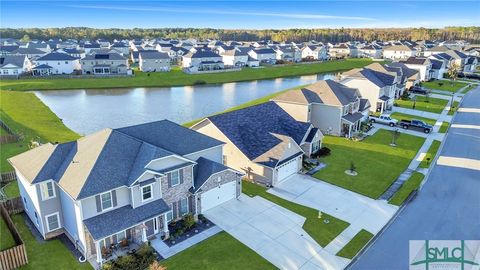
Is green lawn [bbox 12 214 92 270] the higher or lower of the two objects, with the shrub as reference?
lower

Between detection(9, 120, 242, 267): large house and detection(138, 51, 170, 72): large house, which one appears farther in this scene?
detection(138, 51, 170, 72): large house

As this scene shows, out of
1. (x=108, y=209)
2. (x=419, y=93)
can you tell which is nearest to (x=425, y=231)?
(x=108, y=209)

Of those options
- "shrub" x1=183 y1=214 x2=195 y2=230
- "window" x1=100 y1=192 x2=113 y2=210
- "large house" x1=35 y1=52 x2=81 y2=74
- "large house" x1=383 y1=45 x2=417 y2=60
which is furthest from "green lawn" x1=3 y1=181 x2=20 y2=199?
"large house" x1=383 y1=45 x2=417 y2=60

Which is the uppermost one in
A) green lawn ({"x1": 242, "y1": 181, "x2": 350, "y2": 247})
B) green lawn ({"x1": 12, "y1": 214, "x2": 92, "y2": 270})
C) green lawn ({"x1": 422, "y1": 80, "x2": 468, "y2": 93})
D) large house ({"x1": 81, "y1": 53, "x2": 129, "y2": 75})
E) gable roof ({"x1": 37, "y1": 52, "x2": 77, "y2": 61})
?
gable roof ({"x1": 37, "y1": 52, "x2": 77, "y2": 61})

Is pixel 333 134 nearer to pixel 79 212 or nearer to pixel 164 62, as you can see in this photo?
pixel 79 212

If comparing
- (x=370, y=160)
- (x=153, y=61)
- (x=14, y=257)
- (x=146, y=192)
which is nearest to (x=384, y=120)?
(x=370, y=160)

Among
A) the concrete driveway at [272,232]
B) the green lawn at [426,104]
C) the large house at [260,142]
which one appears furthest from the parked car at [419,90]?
the concrete driveway at [272,232]

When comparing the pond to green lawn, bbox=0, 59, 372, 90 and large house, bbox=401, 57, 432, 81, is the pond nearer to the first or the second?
green lawn, bbox=0, 59, 372, 90
